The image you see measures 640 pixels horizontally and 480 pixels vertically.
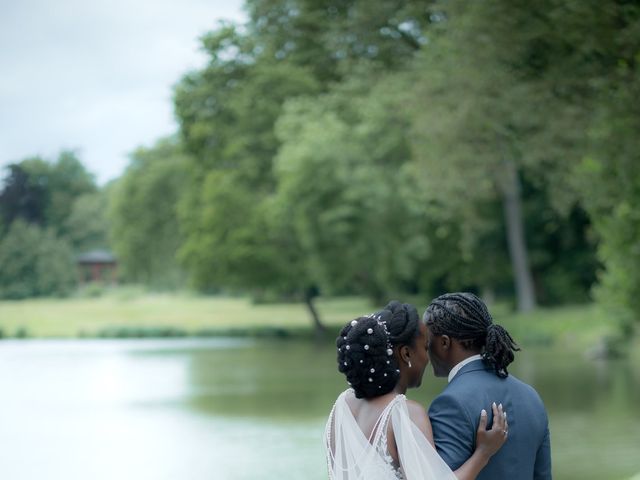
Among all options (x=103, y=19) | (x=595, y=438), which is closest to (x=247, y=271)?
(x=595, y=438)

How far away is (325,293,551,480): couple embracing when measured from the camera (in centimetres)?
295

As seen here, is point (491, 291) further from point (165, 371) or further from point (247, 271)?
point (165, 371)

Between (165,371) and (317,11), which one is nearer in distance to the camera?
(165,371)

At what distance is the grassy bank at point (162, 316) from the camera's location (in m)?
45.7

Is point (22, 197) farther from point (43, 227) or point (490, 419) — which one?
point (490, 419)

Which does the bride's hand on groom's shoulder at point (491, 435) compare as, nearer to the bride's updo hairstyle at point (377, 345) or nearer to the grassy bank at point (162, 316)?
the bride's updo hairstyle at point (377, 345)

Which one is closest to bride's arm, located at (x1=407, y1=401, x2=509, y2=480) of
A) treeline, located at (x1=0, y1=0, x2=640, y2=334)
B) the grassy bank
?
treeline, located at (x1=0, y1=0, x2=640, y2=334)

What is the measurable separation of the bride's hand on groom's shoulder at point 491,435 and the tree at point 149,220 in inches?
1762

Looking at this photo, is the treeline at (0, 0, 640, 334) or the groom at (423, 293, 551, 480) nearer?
the groom at (423, 293, 551, 480)

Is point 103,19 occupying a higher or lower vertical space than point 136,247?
higher

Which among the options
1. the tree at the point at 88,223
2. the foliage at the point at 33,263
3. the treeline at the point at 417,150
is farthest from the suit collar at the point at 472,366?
the tree at the point at 88,223

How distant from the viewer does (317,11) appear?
1393 inches

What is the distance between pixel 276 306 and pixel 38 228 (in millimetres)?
10472

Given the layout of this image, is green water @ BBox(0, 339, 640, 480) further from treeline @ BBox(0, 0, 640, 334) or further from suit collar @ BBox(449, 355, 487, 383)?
suit collar @ BBox(449, 355, 487, 383)
